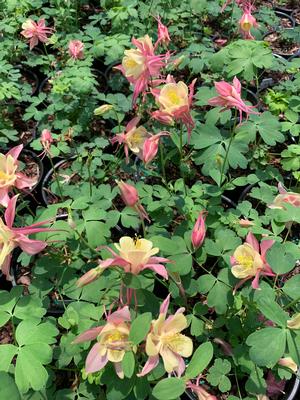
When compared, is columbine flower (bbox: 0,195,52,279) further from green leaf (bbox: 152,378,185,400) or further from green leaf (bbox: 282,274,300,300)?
green leaf (bbox: 282,274,300,300)

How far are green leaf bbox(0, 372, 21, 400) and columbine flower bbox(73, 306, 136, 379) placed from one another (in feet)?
0.62

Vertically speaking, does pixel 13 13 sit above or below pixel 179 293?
above

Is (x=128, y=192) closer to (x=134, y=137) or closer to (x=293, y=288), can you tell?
(x=134, y=137)

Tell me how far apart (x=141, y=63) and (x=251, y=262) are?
852 mm

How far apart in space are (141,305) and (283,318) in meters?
0.43

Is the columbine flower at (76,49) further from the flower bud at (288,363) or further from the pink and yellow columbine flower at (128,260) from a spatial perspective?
the flower bud at (288,363)

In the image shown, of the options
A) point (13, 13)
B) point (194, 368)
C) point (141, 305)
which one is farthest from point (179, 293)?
point (13, 13)

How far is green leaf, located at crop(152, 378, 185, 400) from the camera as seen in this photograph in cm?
123

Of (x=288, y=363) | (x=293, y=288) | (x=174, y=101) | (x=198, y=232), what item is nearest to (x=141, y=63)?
(x=174, y=101)

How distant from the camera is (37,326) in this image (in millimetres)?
1406

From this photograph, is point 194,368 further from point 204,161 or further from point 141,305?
point 204,161

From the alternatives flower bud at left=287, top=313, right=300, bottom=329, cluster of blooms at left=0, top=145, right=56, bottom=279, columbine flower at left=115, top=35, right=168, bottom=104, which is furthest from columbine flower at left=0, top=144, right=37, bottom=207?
flower bud at left=287, top=313, right=300, bottom=329

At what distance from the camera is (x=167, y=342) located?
1.25 meters

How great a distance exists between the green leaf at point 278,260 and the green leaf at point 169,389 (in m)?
0.45
